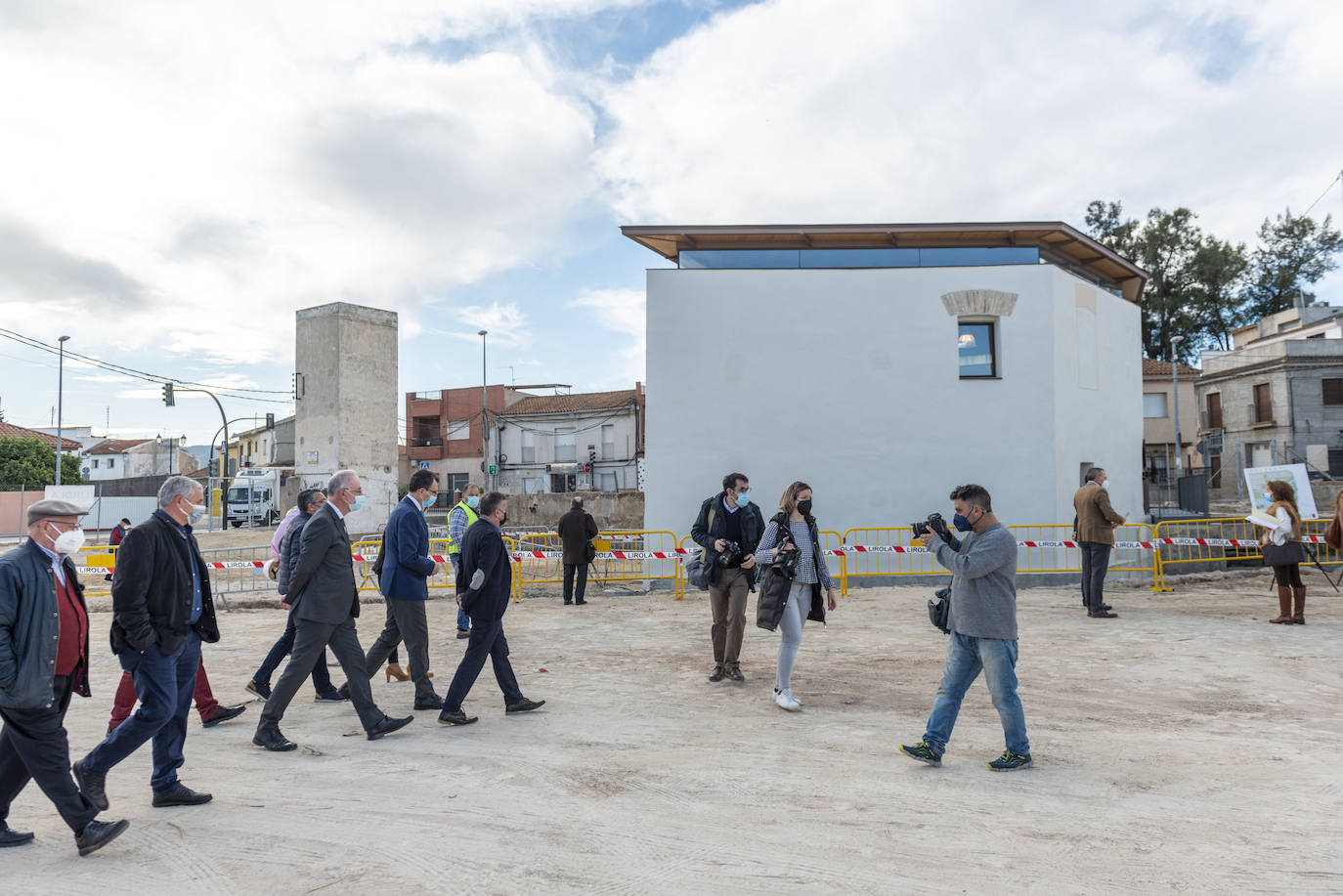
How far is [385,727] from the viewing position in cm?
574

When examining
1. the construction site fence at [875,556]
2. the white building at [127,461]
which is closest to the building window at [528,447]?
the construction site fence at [875,556]

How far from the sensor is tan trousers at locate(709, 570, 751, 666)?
7219 mm

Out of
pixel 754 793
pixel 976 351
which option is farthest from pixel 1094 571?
pixel 754 793

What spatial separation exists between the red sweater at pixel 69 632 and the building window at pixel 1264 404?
125 feet

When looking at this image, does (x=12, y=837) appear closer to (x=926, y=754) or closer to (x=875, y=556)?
(x=926, y=754)

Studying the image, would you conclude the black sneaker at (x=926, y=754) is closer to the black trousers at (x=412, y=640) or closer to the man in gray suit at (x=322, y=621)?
the man in gray suit at (x=322, y=621)

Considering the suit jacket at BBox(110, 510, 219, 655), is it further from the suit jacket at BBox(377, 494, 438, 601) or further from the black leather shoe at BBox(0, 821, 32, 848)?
the suit jacket at BBox(377, 494, 438, 601)

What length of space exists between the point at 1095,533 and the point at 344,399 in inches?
1086

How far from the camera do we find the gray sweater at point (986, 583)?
489 centimetres

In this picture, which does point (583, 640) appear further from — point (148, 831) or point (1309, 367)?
point (1309, 367)

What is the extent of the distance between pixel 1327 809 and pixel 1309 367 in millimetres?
33776

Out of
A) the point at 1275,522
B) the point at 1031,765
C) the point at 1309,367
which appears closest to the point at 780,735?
the point at 1031,765

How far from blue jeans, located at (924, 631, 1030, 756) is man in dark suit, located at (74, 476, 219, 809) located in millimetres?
4272

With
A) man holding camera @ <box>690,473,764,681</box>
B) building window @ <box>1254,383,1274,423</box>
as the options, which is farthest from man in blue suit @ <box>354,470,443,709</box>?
building window @ <box>1254,383,1274,423</box>
